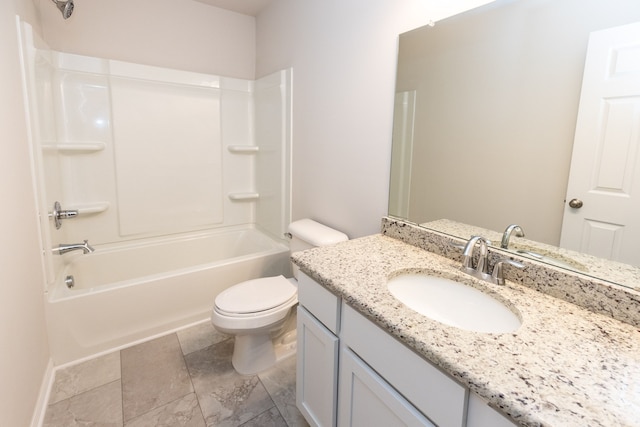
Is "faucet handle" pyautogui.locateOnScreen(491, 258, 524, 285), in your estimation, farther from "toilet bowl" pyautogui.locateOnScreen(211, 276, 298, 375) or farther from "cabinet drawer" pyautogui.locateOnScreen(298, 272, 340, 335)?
"toilet bowl" pyautogui.locateOnScreen(211, 276, 298, 375)

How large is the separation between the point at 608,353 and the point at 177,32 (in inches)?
121

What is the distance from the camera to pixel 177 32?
253 centimetres

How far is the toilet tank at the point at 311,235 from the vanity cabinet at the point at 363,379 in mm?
566

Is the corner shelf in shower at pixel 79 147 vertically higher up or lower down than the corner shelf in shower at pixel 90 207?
higher up

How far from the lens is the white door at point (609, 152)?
0.86 metres

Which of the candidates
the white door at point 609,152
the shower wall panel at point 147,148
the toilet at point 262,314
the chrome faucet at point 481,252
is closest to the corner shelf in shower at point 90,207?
the shower wall panel at point 147,148

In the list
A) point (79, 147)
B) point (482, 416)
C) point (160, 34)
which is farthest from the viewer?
point (160, 34)

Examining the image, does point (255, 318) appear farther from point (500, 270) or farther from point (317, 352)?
point (500, 270)

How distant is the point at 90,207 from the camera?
2.32 metres

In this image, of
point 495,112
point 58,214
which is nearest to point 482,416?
point 495,112

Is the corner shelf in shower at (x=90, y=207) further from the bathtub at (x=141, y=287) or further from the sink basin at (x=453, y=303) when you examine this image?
the sink basin at (x=453, y=303)

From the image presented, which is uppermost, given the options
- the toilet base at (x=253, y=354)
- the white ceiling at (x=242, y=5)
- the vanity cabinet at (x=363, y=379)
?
the white ceiling at (x=242, y=5)

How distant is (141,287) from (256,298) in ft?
2.61

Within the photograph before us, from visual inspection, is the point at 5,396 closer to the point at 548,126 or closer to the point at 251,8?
the point at 548,126
